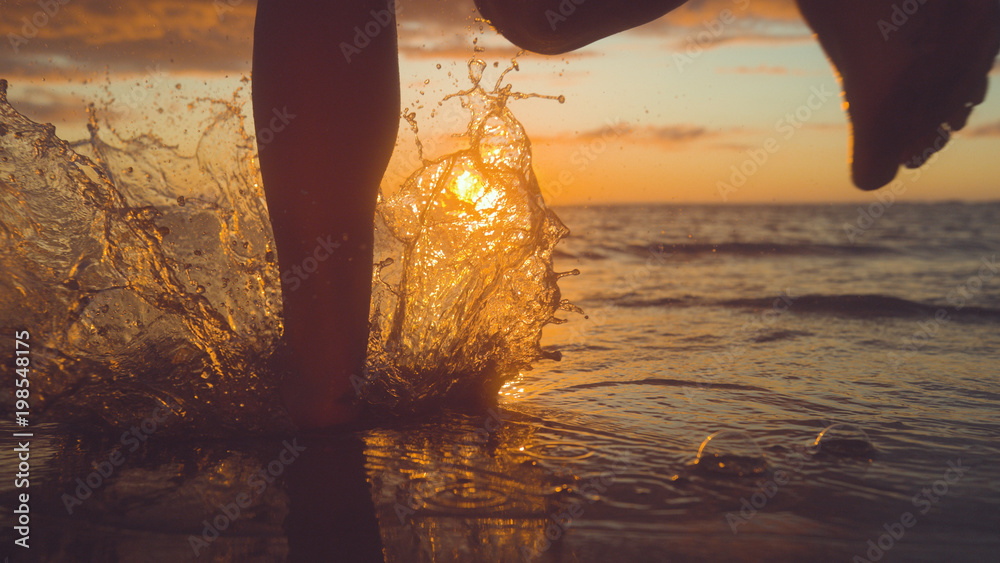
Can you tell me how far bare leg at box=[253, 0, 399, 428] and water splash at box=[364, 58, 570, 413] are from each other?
1.64ft

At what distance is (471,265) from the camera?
2.08m

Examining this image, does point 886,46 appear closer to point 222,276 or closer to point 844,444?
point 844,444

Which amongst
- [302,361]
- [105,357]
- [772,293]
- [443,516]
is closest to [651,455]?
[443,516]

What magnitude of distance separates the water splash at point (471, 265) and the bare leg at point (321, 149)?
1.64 feet

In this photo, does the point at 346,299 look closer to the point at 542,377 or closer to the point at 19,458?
the point at 19,458

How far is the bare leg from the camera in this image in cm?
127

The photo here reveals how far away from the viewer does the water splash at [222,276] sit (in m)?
1.63

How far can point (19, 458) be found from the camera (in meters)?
1.34

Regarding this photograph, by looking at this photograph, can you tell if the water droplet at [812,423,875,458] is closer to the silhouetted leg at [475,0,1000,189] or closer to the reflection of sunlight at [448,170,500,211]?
the silhouetted leg at [475,0,1000,189]

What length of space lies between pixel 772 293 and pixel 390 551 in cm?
404

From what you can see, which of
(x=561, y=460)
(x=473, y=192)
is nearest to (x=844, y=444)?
(x=561, y=460)

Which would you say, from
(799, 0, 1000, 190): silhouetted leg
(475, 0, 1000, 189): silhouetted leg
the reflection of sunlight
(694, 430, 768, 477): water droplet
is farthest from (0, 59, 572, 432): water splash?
(799, 0, 1000, 190): silhouetted leg

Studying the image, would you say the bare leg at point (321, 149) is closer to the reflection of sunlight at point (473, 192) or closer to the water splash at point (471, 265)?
the water splash at point (471, 265)

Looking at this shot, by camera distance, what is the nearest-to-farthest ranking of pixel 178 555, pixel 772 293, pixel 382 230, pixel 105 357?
pixel 178 555 → pixel 105 357 → pixel 382 230 → pixel 772 293
